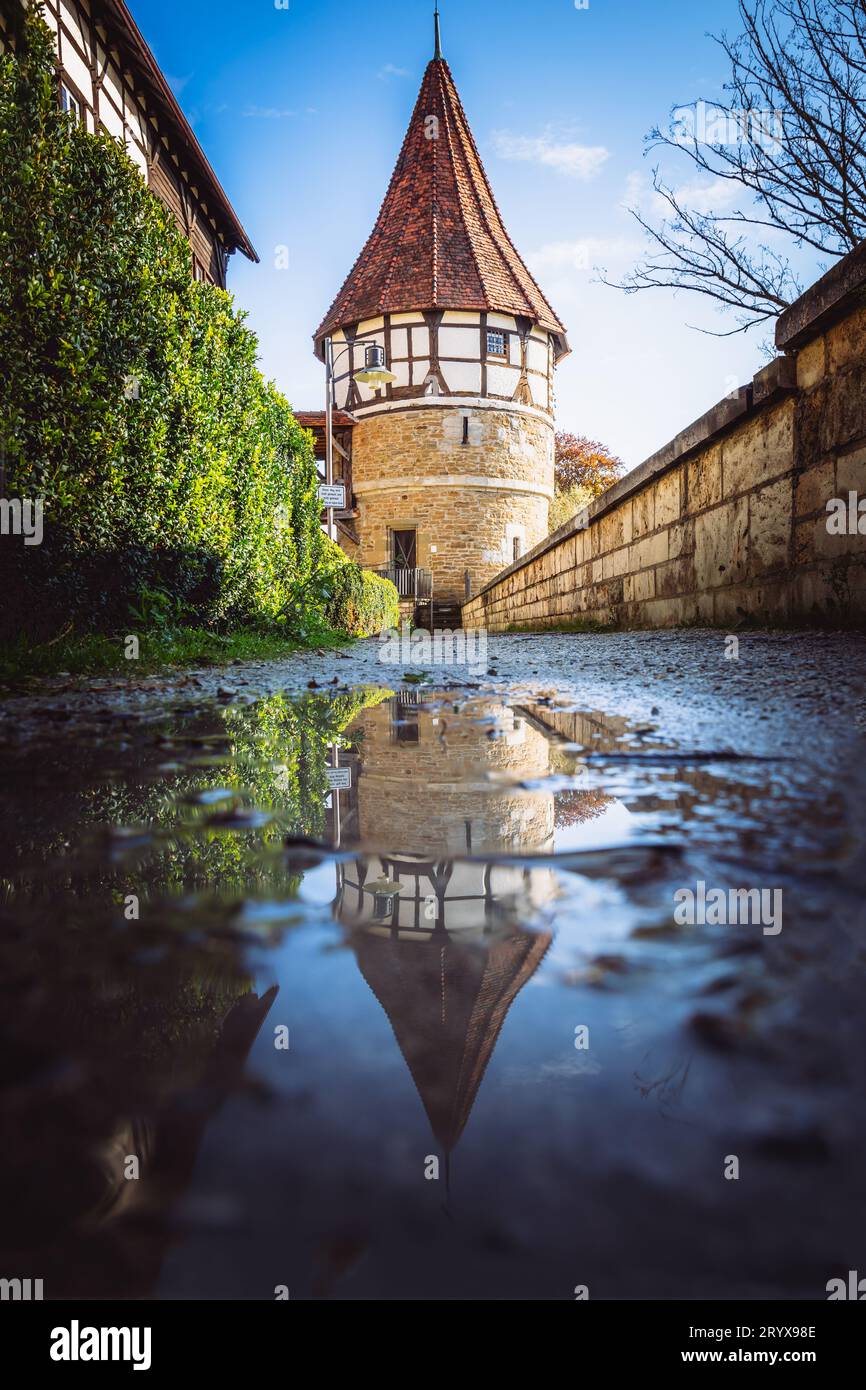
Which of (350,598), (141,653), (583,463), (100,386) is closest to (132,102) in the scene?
(350,598)

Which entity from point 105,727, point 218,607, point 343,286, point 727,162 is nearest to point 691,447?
point 218,607

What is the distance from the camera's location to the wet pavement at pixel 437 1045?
456 millimetres

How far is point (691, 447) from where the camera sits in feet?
18.5

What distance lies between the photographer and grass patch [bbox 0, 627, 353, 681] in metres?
4.21

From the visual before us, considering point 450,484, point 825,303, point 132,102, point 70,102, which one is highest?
point 132,102

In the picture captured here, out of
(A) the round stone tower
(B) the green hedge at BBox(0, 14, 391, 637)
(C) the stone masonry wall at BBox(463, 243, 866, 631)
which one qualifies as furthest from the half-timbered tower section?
(A) the round stone tower

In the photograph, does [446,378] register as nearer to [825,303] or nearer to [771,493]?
[771,493]

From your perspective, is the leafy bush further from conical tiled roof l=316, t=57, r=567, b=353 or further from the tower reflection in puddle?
conical tiled roof l=316, t=57, r=567, b=353

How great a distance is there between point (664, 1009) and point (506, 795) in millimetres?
864

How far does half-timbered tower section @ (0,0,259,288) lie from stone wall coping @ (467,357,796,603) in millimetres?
4943

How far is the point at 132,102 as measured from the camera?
35.7ft

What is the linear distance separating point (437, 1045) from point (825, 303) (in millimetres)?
4375

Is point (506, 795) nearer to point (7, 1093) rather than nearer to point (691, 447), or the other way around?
point (7, 1093)

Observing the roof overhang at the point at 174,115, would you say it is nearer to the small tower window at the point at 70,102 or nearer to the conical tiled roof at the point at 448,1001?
the small tower window at the point at 70,102
